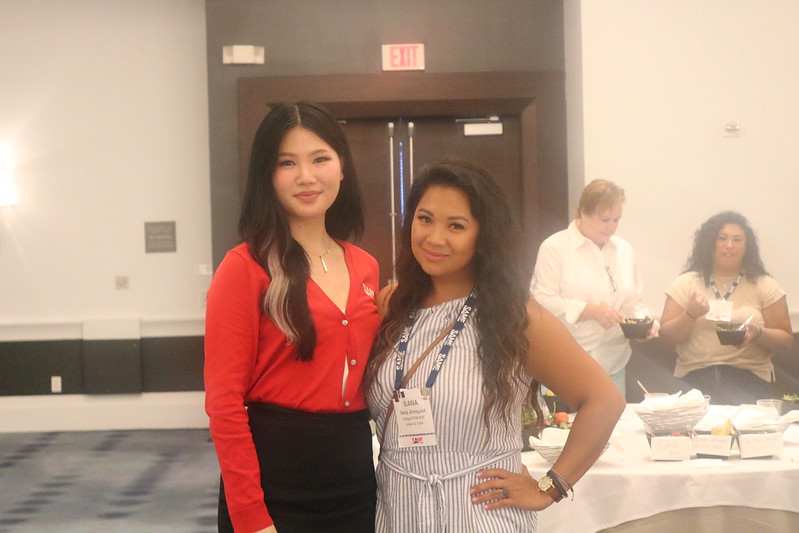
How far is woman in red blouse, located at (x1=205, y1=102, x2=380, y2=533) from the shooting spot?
1561 mm

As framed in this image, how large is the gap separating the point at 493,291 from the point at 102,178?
208 inches

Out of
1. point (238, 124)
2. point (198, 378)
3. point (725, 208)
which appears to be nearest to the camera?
point (725, 208)

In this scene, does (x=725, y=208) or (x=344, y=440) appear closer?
(x=344, y=440)

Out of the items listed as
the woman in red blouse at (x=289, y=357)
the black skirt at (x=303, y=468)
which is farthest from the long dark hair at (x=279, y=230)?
the black skirt at (x=303, y=468)

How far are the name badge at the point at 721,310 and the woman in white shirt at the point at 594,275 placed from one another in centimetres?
27

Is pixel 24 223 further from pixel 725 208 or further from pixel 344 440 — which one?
pixel 344 440

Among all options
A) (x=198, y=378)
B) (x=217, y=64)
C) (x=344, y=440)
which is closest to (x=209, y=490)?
(x=198, y=378)

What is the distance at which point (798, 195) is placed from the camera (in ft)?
16.9

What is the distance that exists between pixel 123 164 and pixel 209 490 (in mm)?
2776

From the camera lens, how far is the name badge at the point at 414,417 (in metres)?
1.64

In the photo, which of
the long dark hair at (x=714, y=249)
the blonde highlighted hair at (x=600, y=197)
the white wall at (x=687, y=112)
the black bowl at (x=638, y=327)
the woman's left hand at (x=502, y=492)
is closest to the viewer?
the woman's left hand at (x=502, y=492)

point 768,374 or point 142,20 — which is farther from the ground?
point 142,20

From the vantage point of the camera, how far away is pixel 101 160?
6.36 metres

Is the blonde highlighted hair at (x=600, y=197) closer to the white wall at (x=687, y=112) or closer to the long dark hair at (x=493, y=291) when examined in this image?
the white wall at (x=687, y=112)
